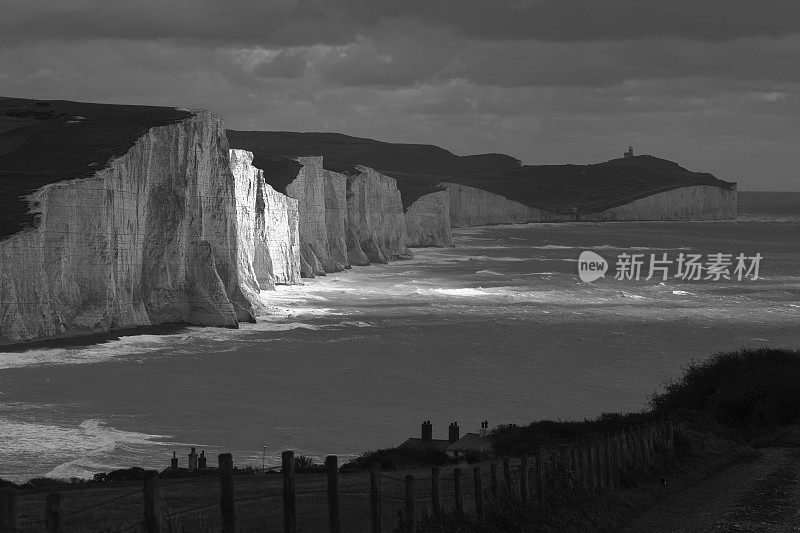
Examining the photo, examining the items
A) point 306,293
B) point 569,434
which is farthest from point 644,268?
point 569,434

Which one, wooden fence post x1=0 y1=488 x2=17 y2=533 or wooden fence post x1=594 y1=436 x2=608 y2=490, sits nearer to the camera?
wooden fence post x1=0 y1=488 x2=17 y2=533

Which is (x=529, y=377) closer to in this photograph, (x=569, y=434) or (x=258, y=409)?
(x=258, y=409)

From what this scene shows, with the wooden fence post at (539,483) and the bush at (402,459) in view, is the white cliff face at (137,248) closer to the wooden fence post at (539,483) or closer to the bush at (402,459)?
the bush at (402,459)

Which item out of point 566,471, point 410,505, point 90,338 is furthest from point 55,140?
point 410,505

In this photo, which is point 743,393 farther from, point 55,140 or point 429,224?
point 429,224

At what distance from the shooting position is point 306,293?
75.6 metres

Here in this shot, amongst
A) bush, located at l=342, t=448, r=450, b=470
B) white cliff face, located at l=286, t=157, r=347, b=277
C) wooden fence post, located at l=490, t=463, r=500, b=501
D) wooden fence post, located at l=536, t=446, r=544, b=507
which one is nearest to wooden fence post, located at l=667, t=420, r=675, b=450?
bush, located at l=342, t=448, r=450, b=470

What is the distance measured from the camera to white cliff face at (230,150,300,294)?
220 ft

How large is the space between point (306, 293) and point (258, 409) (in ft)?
130

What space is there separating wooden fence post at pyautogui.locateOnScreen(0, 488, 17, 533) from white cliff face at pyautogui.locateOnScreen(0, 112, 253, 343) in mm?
36457

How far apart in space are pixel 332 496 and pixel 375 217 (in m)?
105

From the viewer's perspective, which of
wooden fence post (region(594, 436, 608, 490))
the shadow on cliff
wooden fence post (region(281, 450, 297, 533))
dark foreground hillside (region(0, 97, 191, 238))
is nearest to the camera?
wooden fence post (region(281, 450, 297, 533))

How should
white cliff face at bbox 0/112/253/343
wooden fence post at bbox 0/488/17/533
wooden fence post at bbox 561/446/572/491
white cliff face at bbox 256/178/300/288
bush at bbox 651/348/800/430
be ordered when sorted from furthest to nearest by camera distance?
white cliff face at bbox 256/178/300/288 → white cliff face at bbox 0/112/253/343 → bush at bbox 651/348/800/430 → wooden fence post at bbox 561/446/572/491 → wooden fence post at bbox 0/488/17/533

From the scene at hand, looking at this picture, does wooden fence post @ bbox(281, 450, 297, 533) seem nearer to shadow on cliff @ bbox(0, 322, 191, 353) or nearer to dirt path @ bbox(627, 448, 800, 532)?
dirt path @ bbox(627, 448, 800, 532)
